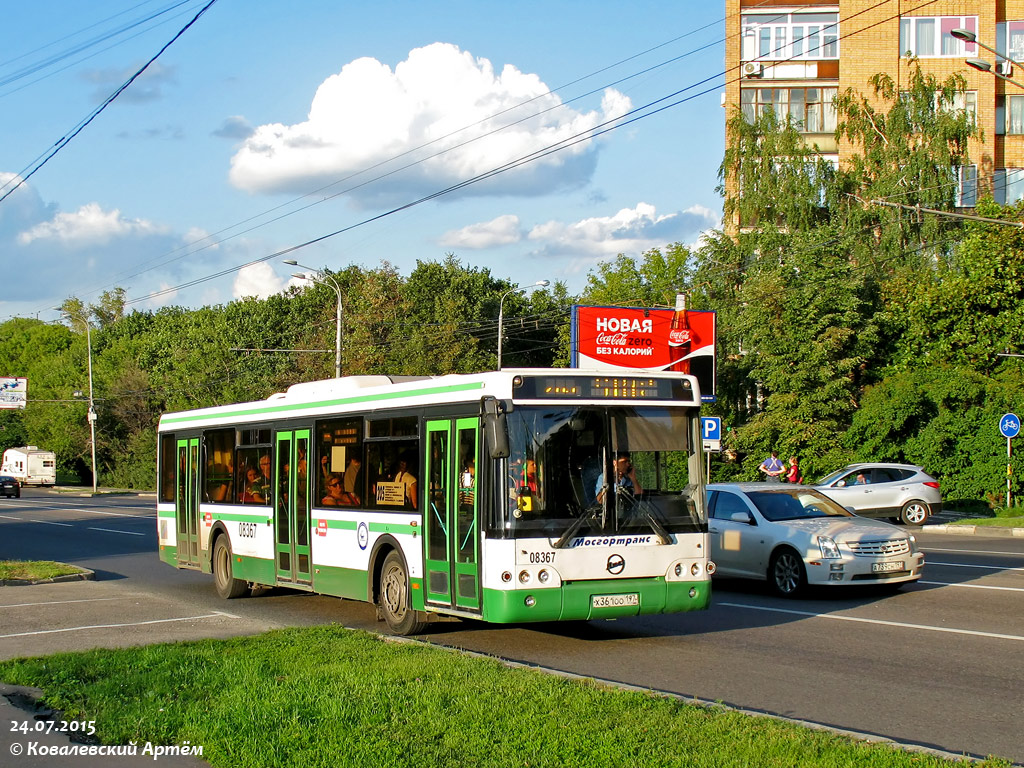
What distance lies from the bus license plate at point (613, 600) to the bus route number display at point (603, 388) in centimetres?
190

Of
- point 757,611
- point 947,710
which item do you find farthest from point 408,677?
point 757,611

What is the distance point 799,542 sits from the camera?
573 inches

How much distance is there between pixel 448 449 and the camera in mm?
11344

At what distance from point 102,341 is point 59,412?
1332 cm

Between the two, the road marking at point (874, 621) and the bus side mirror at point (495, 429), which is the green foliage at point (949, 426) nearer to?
the road marking at point (874, 621)

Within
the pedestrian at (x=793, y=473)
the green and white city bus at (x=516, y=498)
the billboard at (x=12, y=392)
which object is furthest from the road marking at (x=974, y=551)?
the billboard at (x=12, y=392)

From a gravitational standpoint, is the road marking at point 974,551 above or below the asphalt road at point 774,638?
below

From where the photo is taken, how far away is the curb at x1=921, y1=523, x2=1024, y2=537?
26.8 meters

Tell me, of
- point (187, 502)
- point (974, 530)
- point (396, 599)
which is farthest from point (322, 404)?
point (974, 530)

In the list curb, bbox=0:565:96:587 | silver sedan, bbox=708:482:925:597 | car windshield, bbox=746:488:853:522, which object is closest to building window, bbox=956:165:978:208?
car windshield, bbox=746:488:853:522

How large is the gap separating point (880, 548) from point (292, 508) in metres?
7.60

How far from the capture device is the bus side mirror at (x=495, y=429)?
394 inches

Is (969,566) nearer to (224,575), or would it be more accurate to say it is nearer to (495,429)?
(495,429)

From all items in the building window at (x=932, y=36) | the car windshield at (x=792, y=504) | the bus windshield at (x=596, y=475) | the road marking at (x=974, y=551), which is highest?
the building window at (x=932, y=36)
